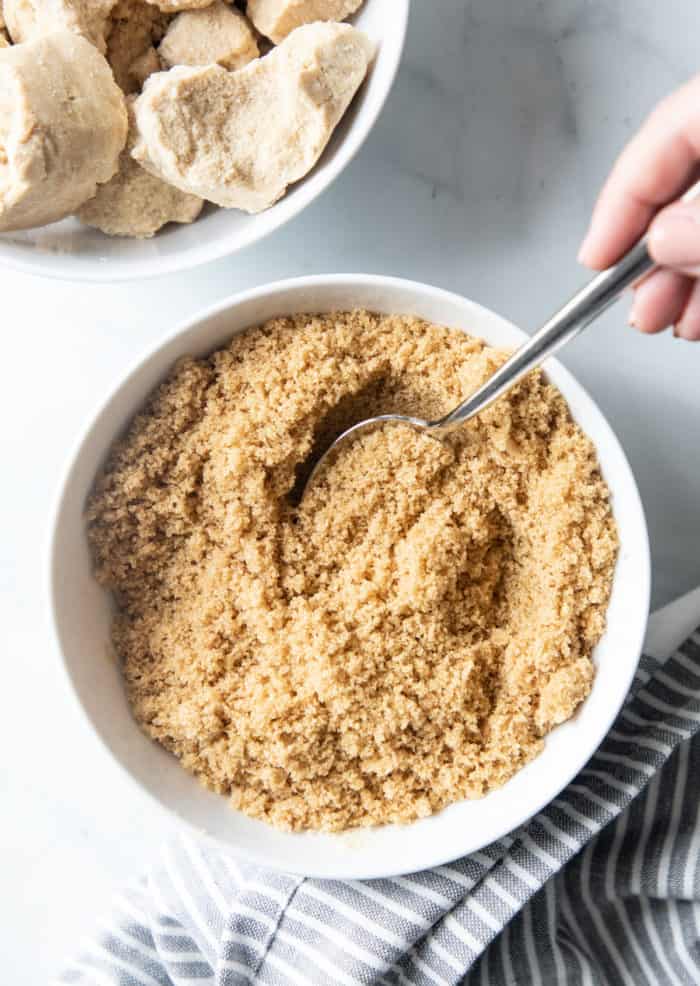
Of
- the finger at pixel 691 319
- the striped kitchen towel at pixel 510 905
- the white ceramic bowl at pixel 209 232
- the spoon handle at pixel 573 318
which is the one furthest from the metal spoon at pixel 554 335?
the striped kitchen towel at pixel 510 905

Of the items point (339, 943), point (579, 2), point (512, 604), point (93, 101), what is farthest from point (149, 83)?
point (339, 943)

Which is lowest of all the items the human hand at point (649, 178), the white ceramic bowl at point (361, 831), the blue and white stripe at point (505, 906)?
the blue and white stripe at point (505, 906)

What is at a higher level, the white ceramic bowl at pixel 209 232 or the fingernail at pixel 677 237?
the fingernail at pixel 677 237

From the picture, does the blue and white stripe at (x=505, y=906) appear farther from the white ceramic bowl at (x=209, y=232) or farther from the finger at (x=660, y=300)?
the white ceramic bowl at (x=209, y=232)

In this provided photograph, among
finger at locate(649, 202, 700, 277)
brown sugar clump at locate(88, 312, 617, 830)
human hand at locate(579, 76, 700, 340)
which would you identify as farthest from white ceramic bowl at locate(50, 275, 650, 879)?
finger at locate(649, 202, 700, 277)

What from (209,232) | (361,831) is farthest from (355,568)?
(209,232)

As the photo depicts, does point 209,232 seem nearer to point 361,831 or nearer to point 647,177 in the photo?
point 647,177

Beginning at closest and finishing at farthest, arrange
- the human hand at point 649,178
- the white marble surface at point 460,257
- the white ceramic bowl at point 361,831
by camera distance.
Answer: the human hand at point 649,178
the white ceramic bowl at point 361,831
the white marble surface at point 460,257
